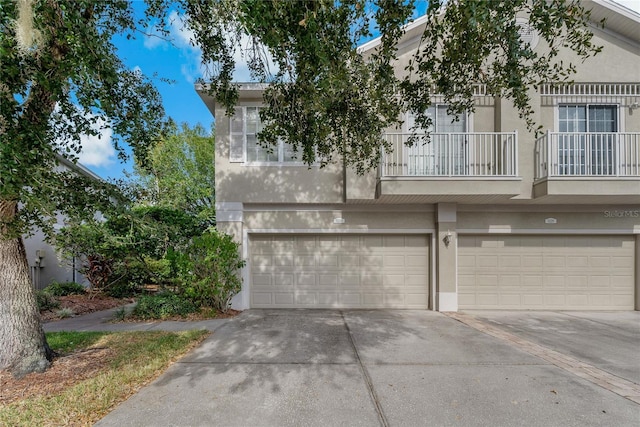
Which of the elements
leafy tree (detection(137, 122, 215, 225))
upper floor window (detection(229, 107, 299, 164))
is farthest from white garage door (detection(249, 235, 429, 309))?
leafy tree (detection(137, 122, 215, 225))

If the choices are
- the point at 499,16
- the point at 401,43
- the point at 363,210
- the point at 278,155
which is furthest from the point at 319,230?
the point at 499,16

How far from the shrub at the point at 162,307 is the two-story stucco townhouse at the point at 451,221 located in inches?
54.5

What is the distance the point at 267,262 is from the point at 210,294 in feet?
5.71

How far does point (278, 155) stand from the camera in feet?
27.3

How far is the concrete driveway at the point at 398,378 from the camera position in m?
3.25

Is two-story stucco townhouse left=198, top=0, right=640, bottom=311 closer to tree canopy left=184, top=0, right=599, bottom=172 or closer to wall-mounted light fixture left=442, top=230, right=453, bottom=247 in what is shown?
wall-mounted light fixture left=442, top=230, right=453, bottom=247

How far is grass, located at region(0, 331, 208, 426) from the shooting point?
3.14 meters

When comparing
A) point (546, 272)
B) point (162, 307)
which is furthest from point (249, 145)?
point (546, 272)

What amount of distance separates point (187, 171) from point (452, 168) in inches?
566

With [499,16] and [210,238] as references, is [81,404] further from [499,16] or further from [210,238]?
[499,16]

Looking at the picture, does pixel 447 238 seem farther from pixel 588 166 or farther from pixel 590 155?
pixel 590 155

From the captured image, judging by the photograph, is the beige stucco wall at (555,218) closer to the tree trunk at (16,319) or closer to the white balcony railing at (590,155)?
the white balcony railing at (590,155)

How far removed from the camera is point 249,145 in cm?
838

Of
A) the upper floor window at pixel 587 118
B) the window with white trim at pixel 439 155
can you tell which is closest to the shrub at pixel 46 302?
the window with white trim at pixel 439 155
